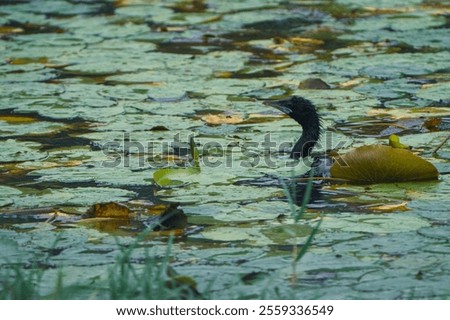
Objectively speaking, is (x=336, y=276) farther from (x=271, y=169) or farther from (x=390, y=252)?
(x=271, y=169)

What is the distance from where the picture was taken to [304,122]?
4539 mm

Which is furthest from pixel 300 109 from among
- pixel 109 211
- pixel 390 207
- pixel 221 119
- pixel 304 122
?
pixel 109 211

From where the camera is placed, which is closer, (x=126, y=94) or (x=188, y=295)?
(x=188, y=295)

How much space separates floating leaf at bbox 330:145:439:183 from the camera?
395 cm

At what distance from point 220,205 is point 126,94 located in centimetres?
181

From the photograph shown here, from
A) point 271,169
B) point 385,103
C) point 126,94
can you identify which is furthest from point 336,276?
point 126,94

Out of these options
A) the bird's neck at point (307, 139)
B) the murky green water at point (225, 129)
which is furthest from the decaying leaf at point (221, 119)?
the bird's neck at point (307, 139)

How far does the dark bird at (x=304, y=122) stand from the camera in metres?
4.49

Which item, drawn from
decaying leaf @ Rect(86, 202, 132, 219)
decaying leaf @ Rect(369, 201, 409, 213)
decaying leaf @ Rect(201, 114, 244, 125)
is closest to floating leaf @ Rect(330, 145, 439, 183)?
decaying leaf @ Rect(369, 201, 409, 213)

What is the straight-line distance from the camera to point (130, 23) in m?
7.32

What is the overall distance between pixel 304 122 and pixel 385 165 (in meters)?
0.65

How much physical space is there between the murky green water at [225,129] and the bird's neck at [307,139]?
8cm

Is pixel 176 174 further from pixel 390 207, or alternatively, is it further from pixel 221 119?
pixel 221 119

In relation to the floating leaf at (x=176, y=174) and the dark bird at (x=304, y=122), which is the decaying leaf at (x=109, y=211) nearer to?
the floating leaf at (x=176, y=174)
